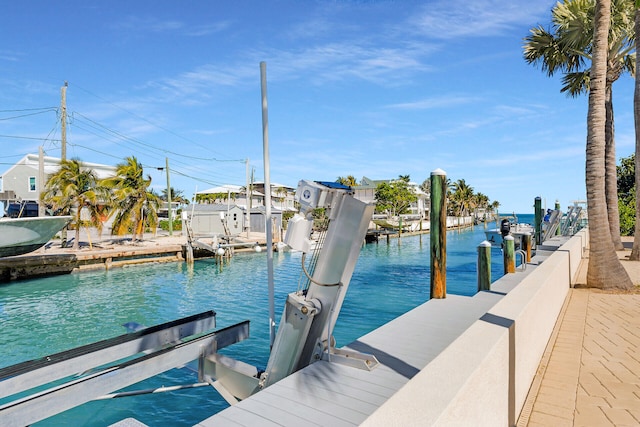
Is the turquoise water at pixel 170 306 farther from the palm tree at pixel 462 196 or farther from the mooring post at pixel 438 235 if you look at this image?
the palm tree at pixel 462 196

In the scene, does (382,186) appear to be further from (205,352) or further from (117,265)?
(205,352)

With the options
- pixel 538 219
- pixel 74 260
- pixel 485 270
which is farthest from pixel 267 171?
pixel 74 260

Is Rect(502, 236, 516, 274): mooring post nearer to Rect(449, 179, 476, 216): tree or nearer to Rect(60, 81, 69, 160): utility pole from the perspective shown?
Rect(60, 81, 69, 160): utility pole

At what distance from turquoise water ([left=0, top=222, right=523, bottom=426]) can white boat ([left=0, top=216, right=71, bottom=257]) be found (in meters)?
1.73

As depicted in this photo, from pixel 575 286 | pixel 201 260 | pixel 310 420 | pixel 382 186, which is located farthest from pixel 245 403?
pixel 382 186

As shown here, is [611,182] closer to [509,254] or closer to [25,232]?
[509,254]

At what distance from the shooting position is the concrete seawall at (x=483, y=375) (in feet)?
6.89

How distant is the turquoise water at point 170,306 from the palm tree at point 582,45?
6901mm

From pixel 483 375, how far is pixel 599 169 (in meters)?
9.10

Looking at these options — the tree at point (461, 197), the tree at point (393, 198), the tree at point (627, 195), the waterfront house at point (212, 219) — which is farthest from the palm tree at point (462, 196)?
the waterfront house at point (212, 219)

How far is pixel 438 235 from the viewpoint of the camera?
887cm

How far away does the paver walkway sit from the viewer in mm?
4004

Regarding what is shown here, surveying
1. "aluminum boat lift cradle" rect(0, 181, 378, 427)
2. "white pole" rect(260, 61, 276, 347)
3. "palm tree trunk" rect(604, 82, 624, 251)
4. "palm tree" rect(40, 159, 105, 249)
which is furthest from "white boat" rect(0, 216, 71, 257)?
"palm tree trunk" rect(604, 82, 624, 251)

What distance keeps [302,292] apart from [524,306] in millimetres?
2326
